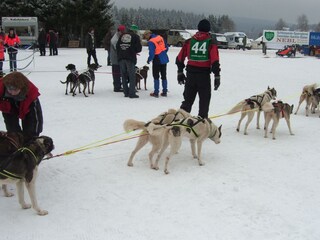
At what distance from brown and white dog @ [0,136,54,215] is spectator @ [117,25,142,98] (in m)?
5.60

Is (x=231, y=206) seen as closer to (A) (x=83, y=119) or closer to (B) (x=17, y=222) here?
(B) (x=17, y=222)

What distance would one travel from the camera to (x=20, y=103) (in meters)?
3.82

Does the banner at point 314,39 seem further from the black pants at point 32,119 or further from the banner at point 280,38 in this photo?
the black pants at point 32,119

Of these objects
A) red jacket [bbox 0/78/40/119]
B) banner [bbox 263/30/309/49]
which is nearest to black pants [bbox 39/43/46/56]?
banner [bbox 263/30/309/49]

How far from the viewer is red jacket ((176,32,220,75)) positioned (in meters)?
5.33

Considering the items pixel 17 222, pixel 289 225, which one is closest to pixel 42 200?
pixel 17 222

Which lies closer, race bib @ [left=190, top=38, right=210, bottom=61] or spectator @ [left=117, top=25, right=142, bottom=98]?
race bib @ [left=190, top=38, right=210, bottom=61]

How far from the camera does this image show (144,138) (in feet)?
14.7

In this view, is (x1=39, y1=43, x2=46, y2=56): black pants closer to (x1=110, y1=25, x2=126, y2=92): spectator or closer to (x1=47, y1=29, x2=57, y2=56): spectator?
(x1=47, y1=29, x2=57, y2=56): spectator

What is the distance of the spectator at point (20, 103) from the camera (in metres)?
3.52

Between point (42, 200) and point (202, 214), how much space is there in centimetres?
158

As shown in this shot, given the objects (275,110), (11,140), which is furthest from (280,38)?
(11,140)

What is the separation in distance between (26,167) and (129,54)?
19.7ft

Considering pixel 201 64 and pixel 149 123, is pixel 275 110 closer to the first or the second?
pixel 201 64
